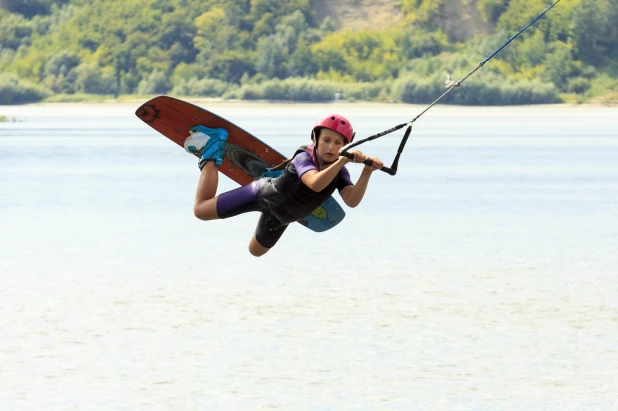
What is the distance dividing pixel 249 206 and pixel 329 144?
43.9 inches

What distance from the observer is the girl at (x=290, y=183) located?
8555 mm

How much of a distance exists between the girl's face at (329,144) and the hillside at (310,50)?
81.1m

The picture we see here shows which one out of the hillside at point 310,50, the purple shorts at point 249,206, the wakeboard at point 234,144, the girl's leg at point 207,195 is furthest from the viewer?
the hillside at point 310,50

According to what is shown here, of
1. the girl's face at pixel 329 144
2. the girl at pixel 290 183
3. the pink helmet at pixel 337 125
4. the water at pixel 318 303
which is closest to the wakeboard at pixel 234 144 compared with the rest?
the girl at pixel 290 183

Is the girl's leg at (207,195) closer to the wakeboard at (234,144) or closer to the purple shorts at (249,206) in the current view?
the purple shorts at (249,206)

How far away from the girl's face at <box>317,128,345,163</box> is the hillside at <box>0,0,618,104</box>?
8111 cm

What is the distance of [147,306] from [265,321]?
156 cm

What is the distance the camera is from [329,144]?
8.59 metres

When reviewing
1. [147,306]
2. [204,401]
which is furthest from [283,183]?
[147,306]

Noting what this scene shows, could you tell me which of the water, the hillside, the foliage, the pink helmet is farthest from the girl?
the foliage

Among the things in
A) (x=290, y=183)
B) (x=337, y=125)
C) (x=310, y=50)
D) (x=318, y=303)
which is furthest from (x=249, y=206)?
(x=310, y=50)

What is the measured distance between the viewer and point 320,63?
10562cm

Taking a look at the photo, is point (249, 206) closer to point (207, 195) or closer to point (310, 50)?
point (207, 195)

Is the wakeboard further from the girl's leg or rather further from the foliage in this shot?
the foliage
